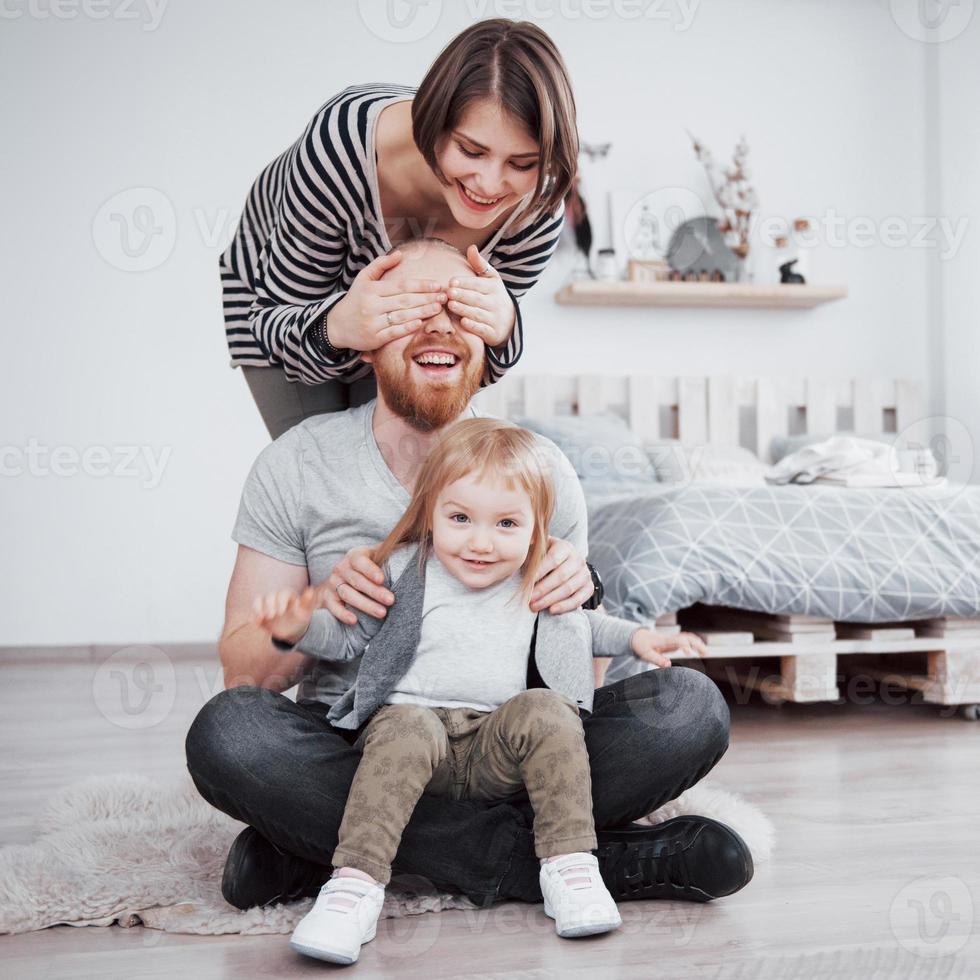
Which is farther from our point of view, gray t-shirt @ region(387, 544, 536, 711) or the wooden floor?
gray t-shirt @ region(387, 544, 536, 711)

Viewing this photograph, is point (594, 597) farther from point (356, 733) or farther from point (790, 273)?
point (790, 273)

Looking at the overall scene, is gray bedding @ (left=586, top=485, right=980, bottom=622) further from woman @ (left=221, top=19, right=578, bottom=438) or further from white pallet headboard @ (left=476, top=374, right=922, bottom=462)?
white pallet headboard @ (left=476, top=374, right=922, bottom=462)

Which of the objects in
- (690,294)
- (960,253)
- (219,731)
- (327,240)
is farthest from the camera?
(960,253)

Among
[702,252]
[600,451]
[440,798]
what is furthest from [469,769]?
[702,252]

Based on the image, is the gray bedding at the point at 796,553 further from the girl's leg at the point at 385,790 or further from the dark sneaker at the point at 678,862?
the girl's leg at the point at 385,790

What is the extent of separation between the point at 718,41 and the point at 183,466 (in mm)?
2247

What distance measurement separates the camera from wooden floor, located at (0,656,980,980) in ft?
3.03

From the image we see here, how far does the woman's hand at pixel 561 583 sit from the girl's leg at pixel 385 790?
189mm

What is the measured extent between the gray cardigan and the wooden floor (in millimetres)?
216

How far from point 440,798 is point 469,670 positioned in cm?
13

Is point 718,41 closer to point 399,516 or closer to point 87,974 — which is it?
point 399,516

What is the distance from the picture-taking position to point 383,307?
1.12m

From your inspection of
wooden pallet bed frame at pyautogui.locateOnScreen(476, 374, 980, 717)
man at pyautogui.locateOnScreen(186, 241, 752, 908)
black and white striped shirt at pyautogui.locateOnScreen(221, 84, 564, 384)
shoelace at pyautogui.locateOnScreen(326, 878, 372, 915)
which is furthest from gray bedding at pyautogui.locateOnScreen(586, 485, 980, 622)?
shoelace at pyautogui.locateOnScreen(326, 878, 372, 915)

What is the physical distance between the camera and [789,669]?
2174mm
